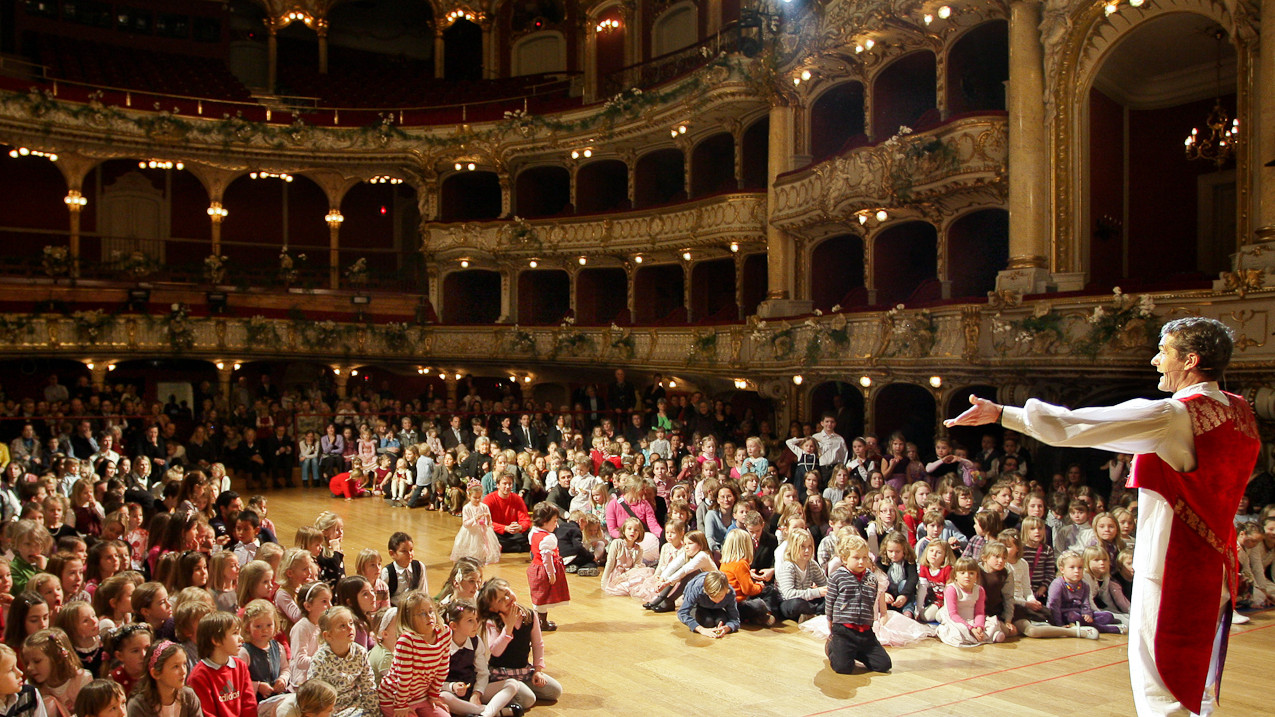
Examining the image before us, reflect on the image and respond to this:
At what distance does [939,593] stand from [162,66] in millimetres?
26255

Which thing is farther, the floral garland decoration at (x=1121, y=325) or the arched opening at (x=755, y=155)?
the arched opening at (x=755, y=155)

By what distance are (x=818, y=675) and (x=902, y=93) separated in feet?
40.6

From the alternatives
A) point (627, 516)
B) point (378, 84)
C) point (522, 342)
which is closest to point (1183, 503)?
point (627, 516)

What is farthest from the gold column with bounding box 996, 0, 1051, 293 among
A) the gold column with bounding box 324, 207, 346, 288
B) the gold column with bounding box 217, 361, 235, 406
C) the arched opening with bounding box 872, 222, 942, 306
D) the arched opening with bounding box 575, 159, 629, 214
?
the gold column with bounding box 324, 207, 346, 288

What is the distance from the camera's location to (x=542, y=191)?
26906mm

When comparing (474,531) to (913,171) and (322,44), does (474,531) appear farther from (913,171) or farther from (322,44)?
(322,44)

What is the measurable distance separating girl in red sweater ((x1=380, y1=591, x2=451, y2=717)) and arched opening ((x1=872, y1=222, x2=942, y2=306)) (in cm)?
1302

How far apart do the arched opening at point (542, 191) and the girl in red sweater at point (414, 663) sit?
68.9ft

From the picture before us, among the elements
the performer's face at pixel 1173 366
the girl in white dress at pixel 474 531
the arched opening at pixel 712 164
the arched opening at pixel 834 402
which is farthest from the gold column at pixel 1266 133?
the arched opening at pixel 712 164

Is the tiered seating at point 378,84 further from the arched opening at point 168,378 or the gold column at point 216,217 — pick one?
the arched opening at point 168,378

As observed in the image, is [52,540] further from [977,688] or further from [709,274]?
[709,274]

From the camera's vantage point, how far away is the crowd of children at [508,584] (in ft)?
15.5

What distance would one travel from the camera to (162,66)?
26469 mm

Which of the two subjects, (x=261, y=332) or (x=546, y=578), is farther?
(x=261, y=332)
